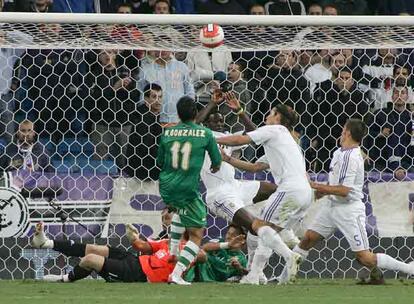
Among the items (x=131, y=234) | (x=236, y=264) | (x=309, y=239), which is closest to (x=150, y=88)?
(x=131, y=234)

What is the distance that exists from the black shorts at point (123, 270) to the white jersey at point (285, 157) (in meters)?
1.62

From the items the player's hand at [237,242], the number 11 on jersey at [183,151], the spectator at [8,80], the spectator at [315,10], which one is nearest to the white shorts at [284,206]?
the player's hand at [237,242]

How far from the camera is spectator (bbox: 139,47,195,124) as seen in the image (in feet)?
52.5

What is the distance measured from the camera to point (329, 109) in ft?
53.9

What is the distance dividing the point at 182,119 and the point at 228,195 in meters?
2.18

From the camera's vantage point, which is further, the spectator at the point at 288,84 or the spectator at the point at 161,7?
the spectator at the point at 161,7

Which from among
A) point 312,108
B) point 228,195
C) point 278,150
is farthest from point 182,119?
point 312,108

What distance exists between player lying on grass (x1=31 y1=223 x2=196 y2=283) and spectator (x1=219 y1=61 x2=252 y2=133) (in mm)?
2431

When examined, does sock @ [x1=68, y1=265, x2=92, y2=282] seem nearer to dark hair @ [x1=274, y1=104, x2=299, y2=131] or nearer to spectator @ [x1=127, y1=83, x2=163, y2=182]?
spectator @ [x1=127, y1=83, x2=163, y2=182]

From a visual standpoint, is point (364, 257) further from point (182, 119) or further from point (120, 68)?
point (120, 68)

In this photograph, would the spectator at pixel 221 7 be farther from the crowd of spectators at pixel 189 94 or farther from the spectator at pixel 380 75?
the spectator at pixel 380 75

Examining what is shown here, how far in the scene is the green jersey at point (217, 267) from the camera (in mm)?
14578

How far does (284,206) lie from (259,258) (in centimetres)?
57

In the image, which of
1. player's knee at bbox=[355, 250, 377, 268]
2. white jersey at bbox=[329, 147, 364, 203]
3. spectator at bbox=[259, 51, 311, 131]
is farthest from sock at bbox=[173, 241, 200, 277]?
spectator at bbox=[259, 51, 311, 131]
